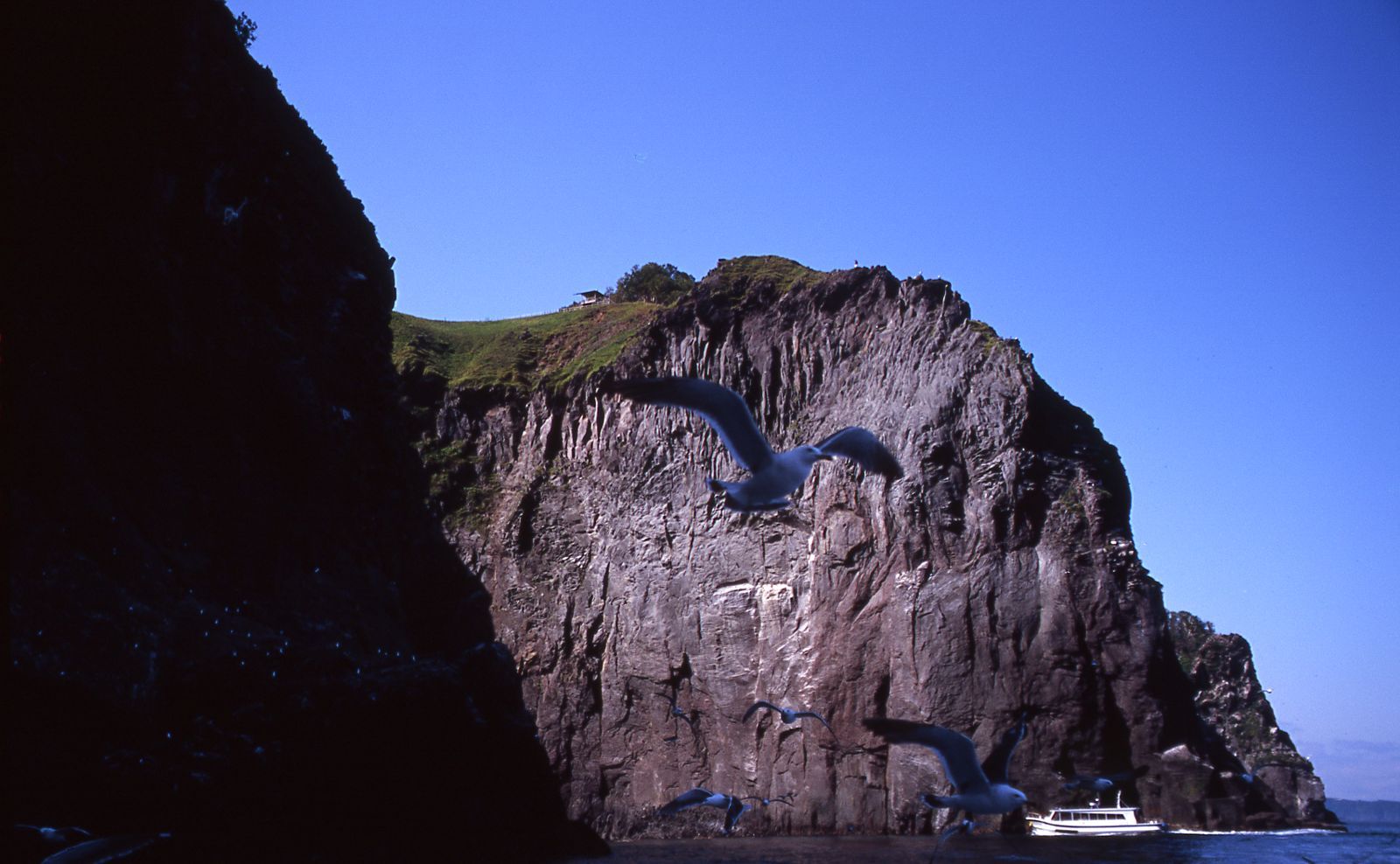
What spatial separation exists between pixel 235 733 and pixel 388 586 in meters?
9.69

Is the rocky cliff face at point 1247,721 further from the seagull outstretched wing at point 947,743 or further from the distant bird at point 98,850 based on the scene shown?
the distant bird at point 98,850

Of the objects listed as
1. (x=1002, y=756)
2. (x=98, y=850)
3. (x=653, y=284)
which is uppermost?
(x=653, y=284)

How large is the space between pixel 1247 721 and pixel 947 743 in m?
68.9

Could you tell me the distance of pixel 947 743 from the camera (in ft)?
39.2

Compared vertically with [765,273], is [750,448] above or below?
below

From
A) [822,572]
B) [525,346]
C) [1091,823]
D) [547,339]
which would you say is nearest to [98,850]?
[1091,823]

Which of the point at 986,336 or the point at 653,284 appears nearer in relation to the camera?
the point at 986,336

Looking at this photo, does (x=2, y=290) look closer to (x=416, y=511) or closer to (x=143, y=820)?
(x=143, y=820)

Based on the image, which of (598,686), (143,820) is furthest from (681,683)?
(143,820)

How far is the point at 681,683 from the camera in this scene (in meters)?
50.3

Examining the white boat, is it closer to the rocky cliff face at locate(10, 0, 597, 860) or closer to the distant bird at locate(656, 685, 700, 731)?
the distant bird at locate(656, 685, 700, 731)

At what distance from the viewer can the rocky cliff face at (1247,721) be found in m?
63.0

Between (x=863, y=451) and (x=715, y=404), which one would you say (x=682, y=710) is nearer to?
(x=863, y=451)

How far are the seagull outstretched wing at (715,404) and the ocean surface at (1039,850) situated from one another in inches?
762
